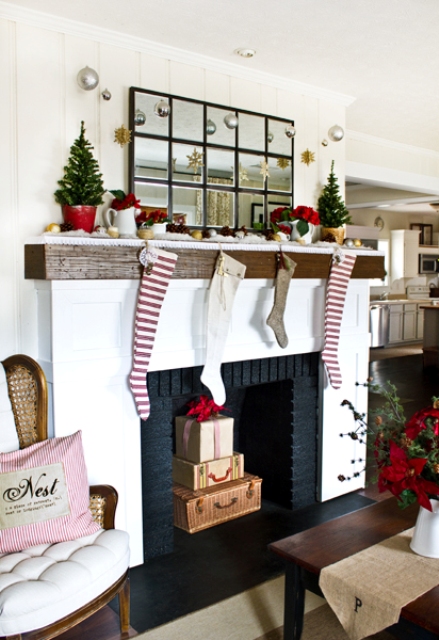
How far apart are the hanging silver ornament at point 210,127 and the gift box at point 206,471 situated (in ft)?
5.66

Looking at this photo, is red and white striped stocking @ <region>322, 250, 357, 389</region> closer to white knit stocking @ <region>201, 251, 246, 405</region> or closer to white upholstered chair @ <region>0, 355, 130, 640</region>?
white knit stocking @ <region>201, 251, 246, 405</region>

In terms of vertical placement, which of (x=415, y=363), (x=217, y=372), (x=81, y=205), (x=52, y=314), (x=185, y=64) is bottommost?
(x=415, y=363)

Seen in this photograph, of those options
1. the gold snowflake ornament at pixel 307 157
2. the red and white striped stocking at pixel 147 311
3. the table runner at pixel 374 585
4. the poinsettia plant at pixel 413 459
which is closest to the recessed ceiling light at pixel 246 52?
the gold snowflake ornament at pixel 307 157

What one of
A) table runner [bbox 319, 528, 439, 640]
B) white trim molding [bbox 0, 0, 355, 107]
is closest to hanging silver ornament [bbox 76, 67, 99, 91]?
white trim molding [bbox 0, 0, 355, 107]

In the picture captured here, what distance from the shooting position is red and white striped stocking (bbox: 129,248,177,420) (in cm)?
252

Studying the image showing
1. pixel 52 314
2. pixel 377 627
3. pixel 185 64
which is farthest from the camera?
pixel 185 64

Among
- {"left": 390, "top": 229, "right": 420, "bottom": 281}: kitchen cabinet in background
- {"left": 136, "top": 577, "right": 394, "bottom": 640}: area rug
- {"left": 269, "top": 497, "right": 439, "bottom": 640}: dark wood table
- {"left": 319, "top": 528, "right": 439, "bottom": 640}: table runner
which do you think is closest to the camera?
{"left": 319, "top": 528, "right": 439, "bottom": 640}: table runner

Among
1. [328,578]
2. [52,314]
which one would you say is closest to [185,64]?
[52,314]

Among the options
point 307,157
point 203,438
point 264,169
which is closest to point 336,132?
point 307,157

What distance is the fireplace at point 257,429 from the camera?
2752mm

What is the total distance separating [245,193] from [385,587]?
7.02ft

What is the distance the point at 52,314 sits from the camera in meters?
2.38

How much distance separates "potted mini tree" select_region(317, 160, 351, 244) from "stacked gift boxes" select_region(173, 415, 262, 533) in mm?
1261

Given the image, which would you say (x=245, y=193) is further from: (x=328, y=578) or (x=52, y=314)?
(x=328, y=578)
